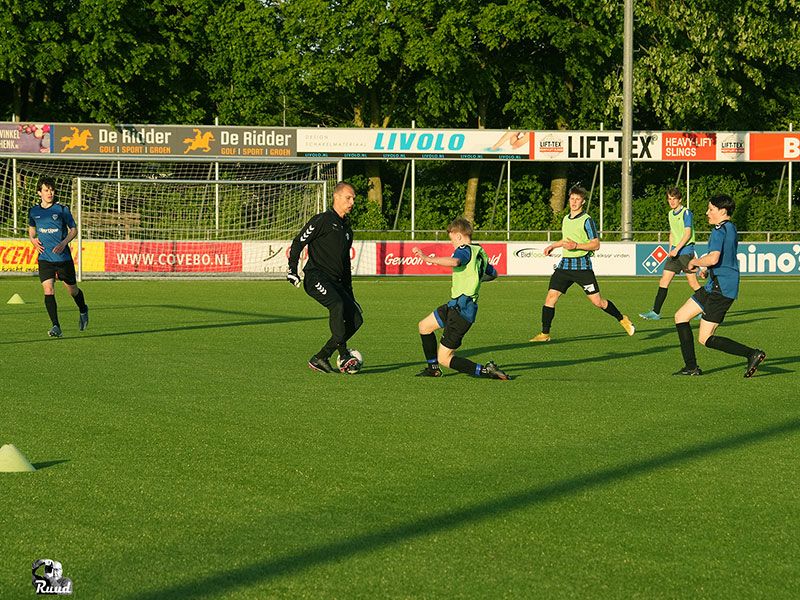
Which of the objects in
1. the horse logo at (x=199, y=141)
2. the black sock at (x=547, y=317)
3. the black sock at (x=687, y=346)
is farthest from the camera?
the horse logo at (x=199, y=141)

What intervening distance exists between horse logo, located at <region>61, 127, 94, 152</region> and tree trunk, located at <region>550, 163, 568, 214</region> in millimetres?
16888

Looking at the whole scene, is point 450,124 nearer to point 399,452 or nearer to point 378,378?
point 378,378

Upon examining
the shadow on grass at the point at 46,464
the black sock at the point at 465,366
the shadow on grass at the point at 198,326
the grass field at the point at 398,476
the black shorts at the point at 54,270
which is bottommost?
the shadow on grass at the point at 198,326

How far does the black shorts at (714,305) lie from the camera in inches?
464

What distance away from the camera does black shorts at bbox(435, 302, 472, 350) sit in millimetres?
11398

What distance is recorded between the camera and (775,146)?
45.1 meters

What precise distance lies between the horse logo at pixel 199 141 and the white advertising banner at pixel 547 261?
11716 millimetres

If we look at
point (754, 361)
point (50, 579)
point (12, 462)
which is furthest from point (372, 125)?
point (50, 579)

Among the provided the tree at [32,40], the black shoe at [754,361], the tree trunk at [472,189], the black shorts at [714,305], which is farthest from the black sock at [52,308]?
the tree trunk at [472,189]

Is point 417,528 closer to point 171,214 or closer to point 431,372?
point 431,372

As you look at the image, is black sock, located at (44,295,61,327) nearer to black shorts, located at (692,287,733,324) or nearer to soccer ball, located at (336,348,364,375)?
soccer ball, located at (336,348,364,375)

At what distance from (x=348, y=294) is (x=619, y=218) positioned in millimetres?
35281

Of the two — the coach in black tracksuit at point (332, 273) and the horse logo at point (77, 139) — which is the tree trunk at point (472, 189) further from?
the coach in black tracksuit at point (332, 273)

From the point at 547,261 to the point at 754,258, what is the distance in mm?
5956
